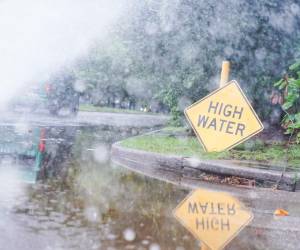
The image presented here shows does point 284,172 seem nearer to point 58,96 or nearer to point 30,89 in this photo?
point 30,89

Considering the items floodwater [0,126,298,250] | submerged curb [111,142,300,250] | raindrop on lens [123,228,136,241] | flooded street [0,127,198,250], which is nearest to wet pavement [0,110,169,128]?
submerged curb [111,142,300,250]

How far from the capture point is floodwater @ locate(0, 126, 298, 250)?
12.5 ft

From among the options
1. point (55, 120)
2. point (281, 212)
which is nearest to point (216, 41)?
point (281, 212)

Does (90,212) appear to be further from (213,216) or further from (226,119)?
(226,119)

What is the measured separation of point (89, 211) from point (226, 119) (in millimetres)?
2466

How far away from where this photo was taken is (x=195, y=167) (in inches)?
287

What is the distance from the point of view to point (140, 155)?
855 centimetres

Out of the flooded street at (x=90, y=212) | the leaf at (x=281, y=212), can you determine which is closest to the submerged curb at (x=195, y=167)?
the flooded street at (x=90, y=212)

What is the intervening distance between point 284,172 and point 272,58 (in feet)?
11.6

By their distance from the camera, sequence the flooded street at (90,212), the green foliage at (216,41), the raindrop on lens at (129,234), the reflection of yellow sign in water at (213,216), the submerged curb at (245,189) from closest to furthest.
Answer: the flooded street at (90,212) → the raindrop on lens at (129,234) → the reflection of yellow sign in water at (213,216) → the submerged curb at (245,189) → the green foliage at (216,41)

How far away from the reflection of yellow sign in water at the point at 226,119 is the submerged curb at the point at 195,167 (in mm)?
600

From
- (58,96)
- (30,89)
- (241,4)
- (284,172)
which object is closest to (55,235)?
(284,172)

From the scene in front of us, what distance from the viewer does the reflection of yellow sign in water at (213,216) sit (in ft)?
13.7

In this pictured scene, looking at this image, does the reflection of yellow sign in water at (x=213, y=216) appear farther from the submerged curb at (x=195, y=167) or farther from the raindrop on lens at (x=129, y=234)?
the submerged curb at (x=195, y=167)
